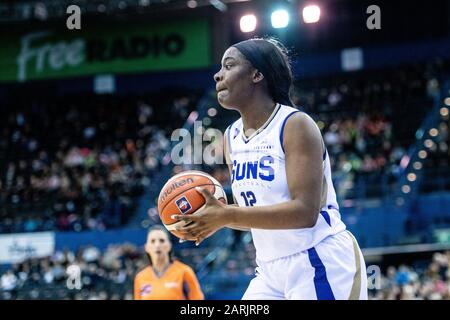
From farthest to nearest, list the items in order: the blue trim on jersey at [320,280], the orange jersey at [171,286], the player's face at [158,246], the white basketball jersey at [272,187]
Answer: the player's face at [158,246] → the orange jersey at [171,286] → the white basketball jersey at [272,187] → the blue trim on jersey at [320,280]

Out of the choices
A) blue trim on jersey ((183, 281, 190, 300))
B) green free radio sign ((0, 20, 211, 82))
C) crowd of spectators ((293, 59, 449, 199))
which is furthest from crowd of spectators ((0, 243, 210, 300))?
green free radio sign ((0, 20, 211, 82))

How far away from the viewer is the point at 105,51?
26344mm

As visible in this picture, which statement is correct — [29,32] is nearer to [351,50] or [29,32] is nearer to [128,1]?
[128,1]

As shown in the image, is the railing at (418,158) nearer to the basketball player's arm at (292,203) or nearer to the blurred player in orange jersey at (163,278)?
the blurred player in orange jersey at (163,278)

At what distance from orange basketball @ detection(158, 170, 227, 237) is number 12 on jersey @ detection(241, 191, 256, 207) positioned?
25 cm

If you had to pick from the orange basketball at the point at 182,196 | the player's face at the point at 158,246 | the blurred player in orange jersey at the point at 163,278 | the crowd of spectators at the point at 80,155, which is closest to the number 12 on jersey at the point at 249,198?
the orange basketball at the point at 182,196

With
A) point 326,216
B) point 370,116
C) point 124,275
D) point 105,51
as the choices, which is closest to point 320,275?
point 326,216

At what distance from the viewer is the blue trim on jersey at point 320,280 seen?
4102mm

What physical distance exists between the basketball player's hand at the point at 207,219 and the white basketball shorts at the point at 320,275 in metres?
0.53

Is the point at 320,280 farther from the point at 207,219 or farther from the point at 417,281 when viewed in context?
the point at 417,281

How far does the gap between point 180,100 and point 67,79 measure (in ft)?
16.1
